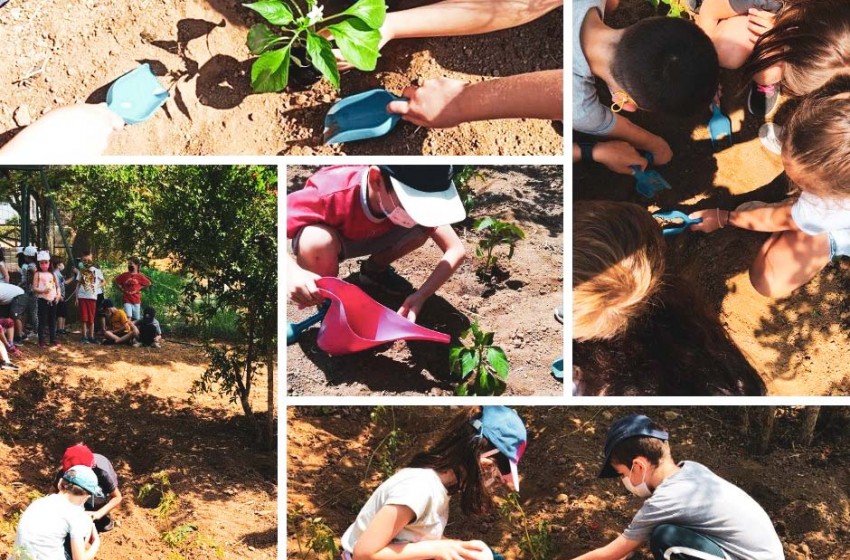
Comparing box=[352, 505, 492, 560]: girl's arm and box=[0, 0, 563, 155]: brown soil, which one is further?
box=[0, 0, 563, 155]: brown soil

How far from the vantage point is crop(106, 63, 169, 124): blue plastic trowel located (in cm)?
331

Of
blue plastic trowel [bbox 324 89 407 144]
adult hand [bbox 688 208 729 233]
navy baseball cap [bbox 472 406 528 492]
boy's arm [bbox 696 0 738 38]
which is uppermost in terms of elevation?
boy's arm [bbox 696 0 738 38]

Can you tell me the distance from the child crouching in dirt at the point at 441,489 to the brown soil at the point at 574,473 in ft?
0.43

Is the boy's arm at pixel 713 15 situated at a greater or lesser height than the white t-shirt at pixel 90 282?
greater

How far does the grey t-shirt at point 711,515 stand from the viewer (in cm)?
315

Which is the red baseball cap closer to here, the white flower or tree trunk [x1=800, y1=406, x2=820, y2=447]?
the white flower

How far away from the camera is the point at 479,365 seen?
11.2 feet

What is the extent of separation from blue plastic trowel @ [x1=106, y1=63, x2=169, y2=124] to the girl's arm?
1710mm

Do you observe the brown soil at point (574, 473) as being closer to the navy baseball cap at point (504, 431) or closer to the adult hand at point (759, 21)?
the navy baseball cap at point (504, 431)

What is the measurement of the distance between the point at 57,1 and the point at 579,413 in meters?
2.62

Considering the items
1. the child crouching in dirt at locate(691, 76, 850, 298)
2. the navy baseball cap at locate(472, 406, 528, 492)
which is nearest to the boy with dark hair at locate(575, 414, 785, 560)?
the navy baseball cap at locate(472, 406, 528, 492)

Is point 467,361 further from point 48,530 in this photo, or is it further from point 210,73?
point 48,530

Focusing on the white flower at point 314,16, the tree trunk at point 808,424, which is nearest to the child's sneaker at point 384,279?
the white flower at point 314,16

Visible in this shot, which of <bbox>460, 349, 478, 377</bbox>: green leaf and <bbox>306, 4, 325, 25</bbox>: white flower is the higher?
<bbox>306, 4, 325, 25</bbox>: white flower
